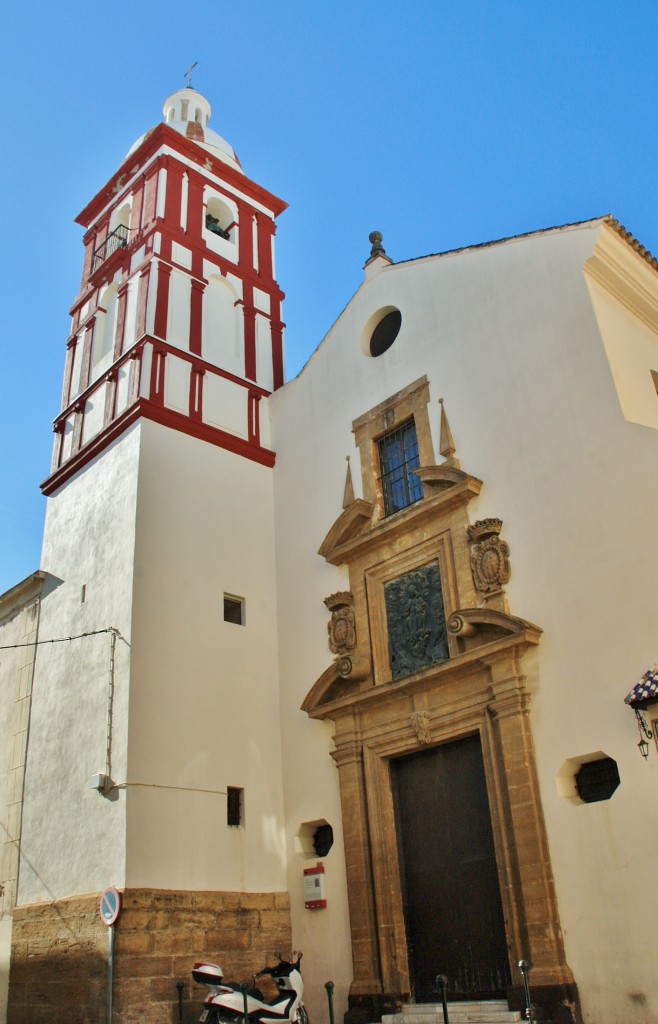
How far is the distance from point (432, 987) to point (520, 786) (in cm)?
266

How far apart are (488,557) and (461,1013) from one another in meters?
4.99

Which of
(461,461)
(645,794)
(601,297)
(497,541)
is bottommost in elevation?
(645,794)

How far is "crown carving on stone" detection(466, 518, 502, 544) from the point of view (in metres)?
11.1

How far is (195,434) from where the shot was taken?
48.4 feet

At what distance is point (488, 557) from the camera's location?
435 inches

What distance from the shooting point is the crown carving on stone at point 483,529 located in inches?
438

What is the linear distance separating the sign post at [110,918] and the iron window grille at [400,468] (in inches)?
240

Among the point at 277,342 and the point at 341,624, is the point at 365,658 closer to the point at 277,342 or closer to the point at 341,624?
the point at 341,624

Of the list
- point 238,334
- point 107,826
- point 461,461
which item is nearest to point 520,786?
point 461,461

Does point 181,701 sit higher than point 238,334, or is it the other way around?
point 238,334

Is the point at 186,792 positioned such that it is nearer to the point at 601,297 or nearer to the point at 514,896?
the point at 514,896

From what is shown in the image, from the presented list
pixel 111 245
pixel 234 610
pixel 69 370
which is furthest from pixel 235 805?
pixel 111 245

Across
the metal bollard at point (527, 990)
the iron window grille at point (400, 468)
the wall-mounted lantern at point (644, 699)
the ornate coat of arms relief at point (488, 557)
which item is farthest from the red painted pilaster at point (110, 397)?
the metal bollard at point (527, 990)

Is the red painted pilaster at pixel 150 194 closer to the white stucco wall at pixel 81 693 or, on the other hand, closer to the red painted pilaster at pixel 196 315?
the red painted pilaster at pixel 196 315
